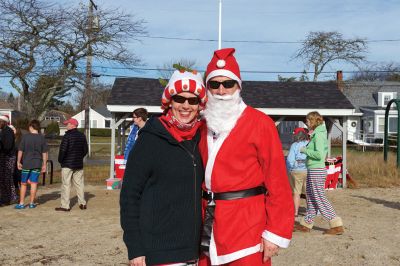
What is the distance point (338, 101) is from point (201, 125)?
12.9 meters

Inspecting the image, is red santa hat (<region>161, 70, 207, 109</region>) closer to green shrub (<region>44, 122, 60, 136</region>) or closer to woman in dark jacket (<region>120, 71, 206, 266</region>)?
woman in dark jacket (<region>120, 71, 206, 266</region>)

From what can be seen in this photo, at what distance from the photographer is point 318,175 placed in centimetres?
674

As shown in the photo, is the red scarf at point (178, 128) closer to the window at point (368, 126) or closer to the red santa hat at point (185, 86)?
the red santa hat at point (185, 86)

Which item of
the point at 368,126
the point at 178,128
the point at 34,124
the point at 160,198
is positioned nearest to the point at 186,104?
the point at 178,128

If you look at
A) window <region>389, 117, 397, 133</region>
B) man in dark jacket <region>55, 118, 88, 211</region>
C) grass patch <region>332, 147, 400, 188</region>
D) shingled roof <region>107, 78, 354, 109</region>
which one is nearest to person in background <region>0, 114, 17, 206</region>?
man in dark jacket <region>55, 118, 88, 211</region>

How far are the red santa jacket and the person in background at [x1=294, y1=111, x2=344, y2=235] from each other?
13.6 ft

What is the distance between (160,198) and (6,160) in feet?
25.5

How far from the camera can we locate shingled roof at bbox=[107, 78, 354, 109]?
14352mm

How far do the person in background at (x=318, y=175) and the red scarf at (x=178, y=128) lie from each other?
14.2 ft

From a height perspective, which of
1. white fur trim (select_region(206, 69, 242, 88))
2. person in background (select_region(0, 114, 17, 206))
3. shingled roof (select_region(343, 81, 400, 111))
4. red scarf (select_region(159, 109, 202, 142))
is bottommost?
person in background (select_region(0, 114, 17, 206))

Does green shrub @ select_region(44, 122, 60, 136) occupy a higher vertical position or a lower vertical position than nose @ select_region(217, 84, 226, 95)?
lower

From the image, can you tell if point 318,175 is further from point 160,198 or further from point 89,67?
point 89,67

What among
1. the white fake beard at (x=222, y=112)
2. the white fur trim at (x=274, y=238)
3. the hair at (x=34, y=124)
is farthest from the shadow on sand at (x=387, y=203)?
the white fake beard at (x=222, y=112)

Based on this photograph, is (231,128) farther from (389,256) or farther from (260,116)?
(389,256)
